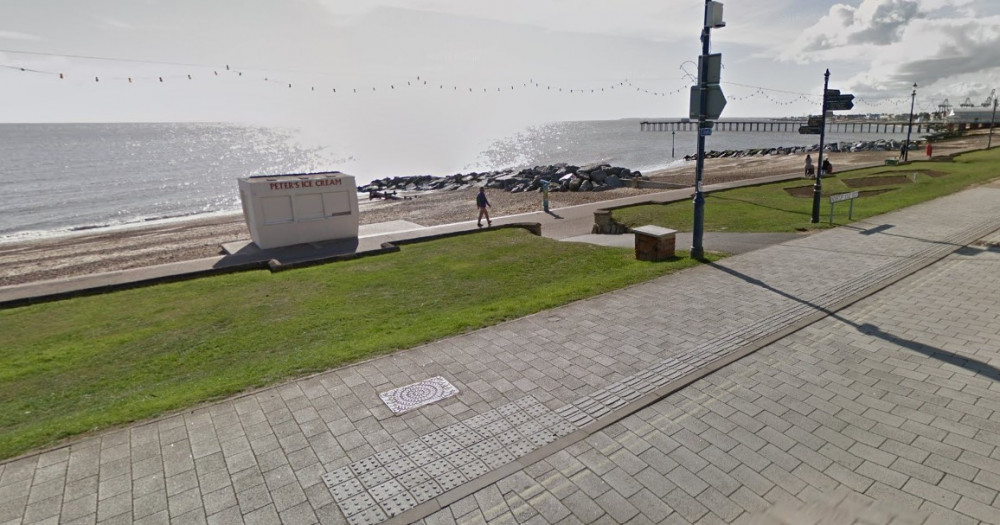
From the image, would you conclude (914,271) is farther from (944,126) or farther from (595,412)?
(944,126)

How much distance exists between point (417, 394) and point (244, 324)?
169 inches

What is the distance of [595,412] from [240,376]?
430 centimetres

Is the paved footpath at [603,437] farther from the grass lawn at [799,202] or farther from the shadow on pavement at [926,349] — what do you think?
the grass lawn at [799,202]

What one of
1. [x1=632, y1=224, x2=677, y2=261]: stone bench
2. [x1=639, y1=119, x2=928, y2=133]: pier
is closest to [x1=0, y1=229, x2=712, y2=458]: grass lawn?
[x1=632, y1=224, x2=677, y2=261]: stone bench

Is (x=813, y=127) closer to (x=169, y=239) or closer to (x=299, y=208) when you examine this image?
(x=299, y=208)

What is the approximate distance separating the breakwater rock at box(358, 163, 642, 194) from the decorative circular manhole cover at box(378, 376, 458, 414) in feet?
81.7

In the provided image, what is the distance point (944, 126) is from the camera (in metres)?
101

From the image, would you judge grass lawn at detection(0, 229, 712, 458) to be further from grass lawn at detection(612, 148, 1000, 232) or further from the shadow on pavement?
grass lawn at detection(612, 148, 1000, 232)

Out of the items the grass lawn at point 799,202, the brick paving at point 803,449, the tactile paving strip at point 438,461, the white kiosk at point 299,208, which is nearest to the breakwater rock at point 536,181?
the grass lawn at point 799,202

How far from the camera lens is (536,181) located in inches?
1389

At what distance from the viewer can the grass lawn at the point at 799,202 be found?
1605 cm

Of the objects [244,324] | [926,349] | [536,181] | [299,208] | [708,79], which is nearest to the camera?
[926,349]

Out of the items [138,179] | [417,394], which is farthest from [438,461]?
[138,179]

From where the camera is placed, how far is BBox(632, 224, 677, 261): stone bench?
11.4 m
